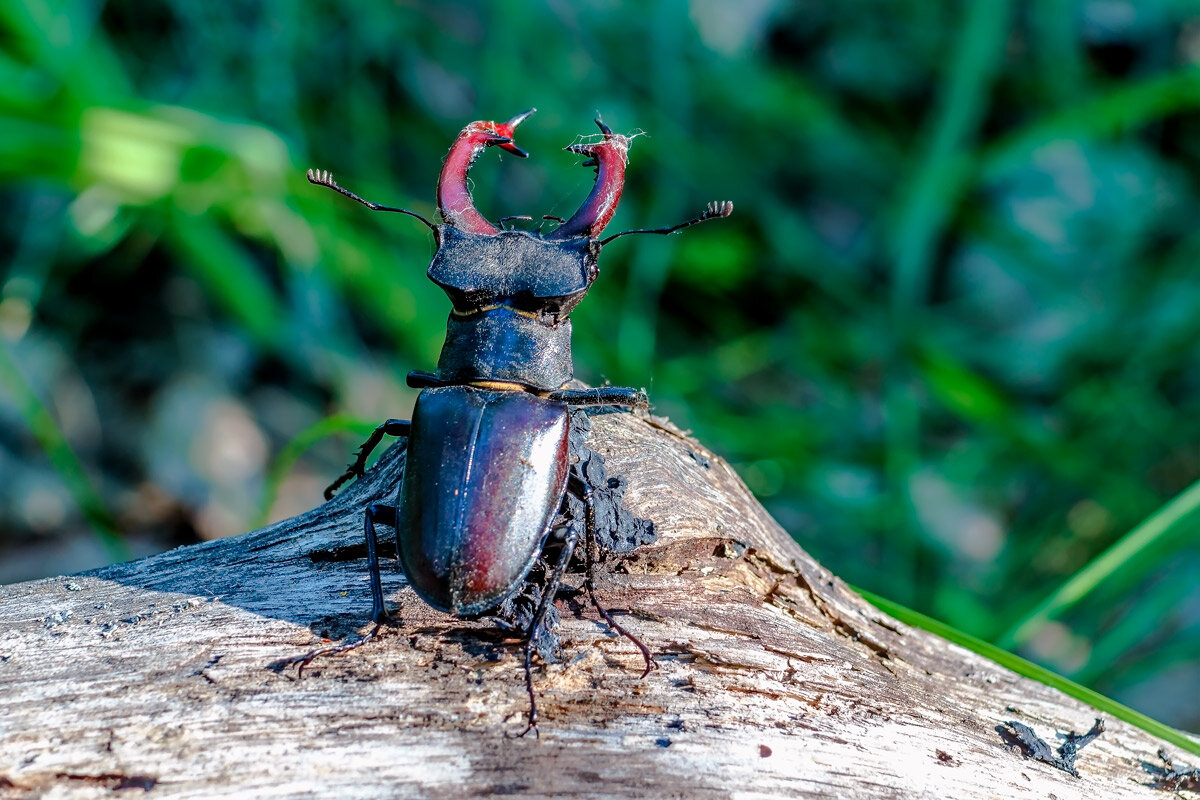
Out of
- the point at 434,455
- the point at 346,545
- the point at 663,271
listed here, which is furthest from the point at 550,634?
the point at 663,271

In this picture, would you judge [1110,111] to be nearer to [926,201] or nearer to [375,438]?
[926,201]

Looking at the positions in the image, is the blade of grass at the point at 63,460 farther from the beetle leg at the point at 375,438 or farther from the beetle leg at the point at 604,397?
the beetle leg at the point at 604,397

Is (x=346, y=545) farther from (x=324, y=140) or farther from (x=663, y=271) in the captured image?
(x=324, y=140)

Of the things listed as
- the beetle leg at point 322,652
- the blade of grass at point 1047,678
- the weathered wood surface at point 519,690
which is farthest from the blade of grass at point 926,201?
the beetle leg at point 322,652

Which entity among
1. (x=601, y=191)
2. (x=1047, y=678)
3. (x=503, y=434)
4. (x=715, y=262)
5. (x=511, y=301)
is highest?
(x=715, y=262)

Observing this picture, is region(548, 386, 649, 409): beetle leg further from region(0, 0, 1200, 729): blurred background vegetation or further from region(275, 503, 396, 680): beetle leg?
region(0, 0, 1200, 729): blurred background vegetation

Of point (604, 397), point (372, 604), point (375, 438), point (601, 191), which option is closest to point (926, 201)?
point (601, 191)

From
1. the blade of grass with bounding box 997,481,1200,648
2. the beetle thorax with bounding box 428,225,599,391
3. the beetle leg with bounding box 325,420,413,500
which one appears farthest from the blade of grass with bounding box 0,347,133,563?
the blade of grass with bounding box 997,481,1200,648
